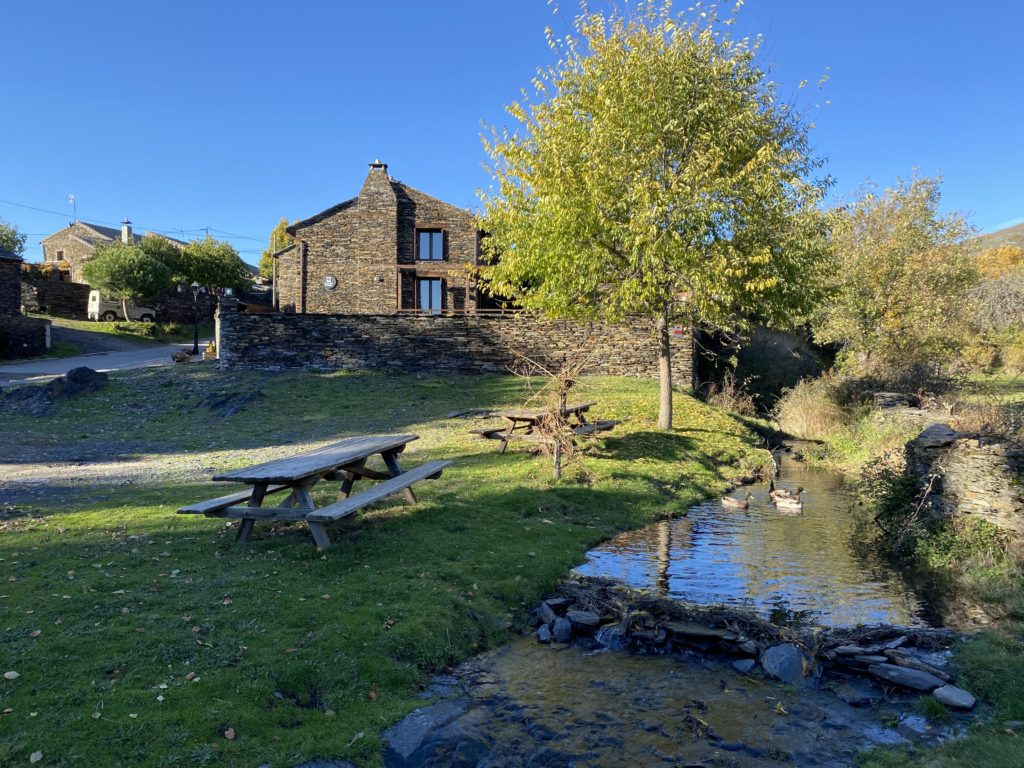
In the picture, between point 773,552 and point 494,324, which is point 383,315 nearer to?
point 494,324

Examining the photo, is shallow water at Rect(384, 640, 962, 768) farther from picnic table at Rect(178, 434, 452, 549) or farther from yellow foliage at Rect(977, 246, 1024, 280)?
yellow foliage at Rect(977, 246, 1024, 280)

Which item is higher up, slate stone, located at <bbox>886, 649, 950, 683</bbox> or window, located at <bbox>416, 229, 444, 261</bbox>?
window, located at <bbox>416, 229, 444, 261</bbox>

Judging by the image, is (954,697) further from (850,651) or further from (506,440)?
(506,440)

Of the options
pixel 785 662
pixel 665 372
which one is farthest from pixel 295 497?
pixel 665 372

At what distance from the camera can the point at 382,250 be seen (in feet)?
113

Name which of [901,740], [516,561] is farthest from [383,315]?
[901,740]

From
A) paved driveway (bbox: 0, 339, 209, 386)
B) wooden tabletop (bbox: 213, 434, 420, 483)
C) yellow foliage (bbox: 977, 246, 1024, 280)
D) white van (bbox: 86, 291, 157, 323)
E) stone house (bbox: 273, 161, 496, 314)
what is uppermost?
yellow foliage (bbox: 977, 246, 1024, 280)

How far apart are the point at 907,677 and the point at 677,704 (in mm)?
1841

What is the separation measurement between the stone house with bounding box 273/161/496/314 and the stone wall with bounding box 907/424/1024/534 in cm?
2658

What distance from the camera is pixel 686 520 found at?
34.4ft

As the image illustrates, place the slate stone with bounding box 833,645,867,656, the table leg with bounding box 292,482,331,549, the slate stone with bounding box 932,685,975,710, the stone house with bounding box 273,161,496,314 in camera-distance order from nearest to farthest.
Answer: the slate stone with bounding box 932,685,975,710 < the slate stone with bounding box 833,645,867,656 < the table leg with bounding box 292,482,331,549 < the stone house with bounding box 273,161,496,314

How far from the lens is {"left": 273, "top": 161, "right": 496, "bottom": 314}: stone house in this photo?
34312mm

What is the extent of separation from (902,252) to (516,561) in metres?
21.0

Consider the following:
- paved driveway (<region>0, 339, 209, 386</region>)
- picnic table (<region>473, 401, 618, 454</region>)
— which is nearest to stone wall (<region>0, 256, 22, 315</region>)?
paved driveway (<region>0, 339, 209, 386</region>)
